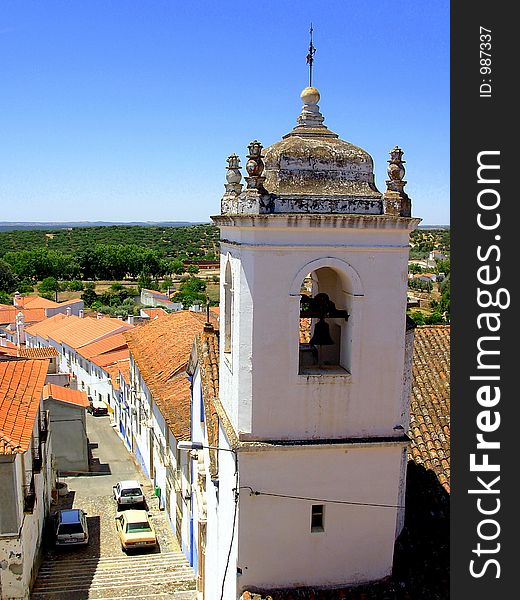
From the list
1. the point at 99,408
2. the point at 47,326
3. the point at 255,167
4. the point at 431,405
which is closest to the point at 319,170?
the point at 255,167

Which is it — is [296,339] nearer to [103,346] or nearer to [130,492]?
[130,492]

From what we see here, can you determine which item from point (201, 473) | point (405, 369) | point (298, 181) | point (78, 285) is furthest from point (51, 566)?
point (78, 285)

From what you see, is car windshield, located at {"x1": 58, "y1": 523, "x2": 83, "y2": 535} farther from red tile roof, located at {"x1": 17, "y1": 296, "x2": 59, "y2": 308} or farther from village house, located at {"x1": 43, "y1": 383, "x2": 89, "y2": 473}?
red tile roof, located at {"x1": 17, "y1": 296, "x2": 59, "y2": 308}

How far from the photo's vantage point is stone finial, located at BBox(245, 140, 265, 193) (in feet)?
34.5

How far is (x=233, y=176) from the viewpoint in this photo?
12.0 m

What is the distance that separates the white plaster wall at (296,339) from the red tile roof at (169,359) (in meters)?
11.3

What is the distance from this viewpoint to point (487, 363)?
8.31 m

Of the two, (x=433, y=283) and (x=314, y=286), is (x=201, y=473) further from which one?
(x=433, y=283)

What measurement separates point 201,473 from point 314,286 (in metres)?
6.12

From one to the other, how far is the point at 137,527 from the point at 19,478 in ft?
23.1

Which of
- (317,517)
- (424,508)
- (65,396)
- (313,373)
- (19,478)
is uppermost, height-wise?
(313,373)

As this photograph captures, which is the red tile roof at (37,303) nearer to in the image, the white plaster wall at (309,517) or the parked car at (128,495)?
the parked car at (128,495)

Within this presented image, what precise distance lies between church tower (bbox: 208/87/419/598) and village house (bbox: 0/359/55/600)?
30.7 ft

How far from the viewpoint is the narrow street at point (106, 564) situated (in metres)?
20.3
